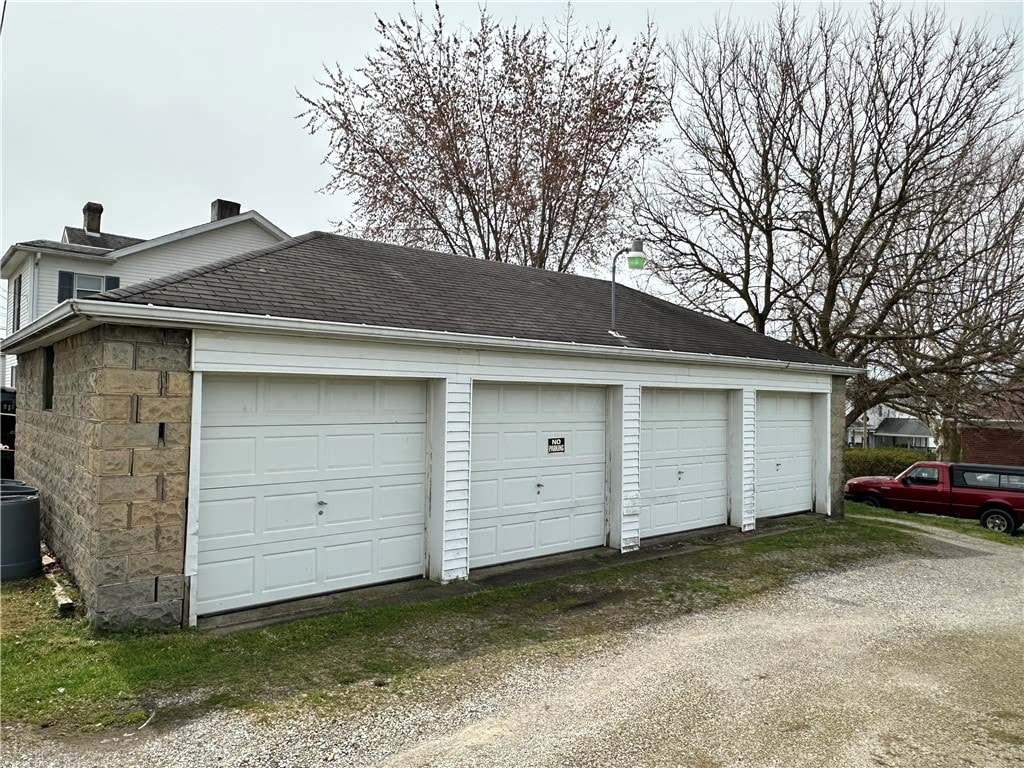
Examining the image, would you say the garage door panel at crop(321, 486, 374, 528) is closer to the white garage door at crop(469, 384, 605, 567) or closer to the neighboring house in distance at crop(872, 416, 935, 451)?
the white garage door at crop(469, 384, 605, 567)

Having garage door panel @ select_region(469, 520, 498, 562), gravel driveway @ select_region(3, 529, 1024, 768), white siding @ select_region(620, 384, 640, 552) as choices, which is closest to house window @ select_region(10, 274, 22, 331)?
garage door panel @ select_region(469, 520, 498, 562)

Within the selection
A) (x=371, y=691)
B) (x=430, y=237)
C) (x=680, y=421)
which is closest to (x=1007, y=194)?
(x=680, y=421)

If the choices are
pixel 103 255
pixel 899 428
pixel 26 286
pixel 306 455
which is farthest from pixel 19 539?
pixel 899 428

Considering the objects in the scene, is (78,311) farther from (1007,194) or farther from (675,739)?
(1007,194)

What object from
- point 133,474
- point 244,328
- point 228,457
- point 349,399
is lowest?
point 133,474

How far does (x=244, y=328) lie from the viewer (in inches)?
237

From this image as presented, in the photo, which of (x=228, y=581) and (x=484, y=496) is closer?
(x=228, y=581)

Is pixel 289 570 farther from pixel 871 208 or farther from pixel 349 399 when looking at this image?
pixel 871 208

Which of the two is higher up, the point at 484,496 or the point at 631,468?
the point at 631,468

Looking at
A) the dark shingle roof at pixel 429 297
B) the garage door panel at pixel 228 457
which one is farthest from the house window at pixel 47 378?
the garage door panel at pixel 228 457

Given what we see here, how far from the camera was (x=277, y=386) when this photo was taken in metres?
6.52

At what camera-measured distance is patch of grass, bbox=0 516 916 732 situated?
4504mm

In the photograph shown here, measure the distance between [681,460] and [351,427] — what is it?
5.63 m

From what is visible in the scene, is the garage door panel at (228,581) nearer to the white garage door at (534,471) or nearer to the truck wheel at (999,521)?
the white garage door at (534,471)
